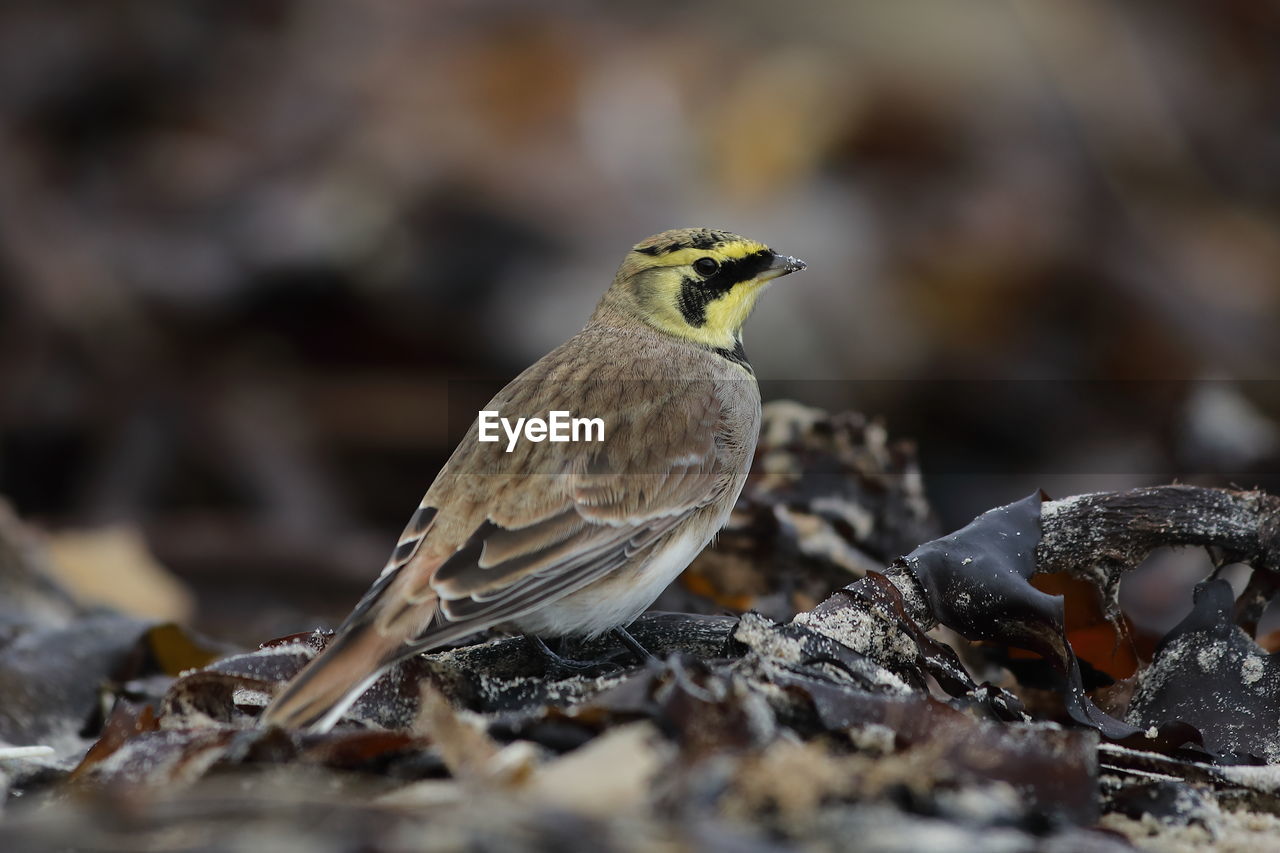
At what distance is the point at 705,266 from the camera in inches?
184

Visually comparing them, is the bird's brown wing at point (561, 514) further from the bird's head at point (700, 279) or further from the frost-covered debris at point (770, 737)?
the bird's head at point (700, 279)

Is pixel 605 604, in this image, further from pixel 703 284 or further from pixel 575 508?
pixel 703 284

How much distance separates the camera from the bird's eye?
4660mm

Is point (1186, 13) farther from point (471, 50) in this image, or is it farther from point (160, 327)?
point (160, 327)

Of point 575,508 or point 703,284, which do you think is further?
point 703,284

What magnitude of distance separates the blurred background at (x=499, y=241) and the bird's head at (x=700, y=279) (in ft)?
7.87

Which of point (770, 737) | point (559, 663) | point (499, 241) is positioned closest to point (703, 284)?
point (559, 663)

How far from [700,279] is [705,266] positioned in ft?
0.15

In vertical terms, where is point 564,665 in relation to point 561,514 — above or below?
below

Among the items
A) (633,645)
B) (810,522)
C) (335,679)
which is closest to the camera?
(335,679)

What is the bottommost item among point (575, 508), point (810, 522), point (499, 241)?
point (810, 522)

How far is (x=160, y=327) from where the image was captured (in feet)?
26.8

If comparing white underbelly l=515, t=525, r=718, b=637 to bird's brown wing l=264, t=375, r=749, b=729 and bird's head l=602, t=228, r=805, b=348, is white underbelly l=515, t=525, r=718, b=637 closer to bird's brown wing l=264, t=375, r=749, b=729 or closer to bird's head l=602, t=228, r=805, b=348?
bird's brown wing l=264, t=375, r=749, b=729

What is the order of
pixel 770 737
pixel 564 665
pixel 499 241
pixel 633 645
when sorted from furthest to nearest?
pixel 499 241
pixel 633 645
pixel 564 665
pixel 770 737
